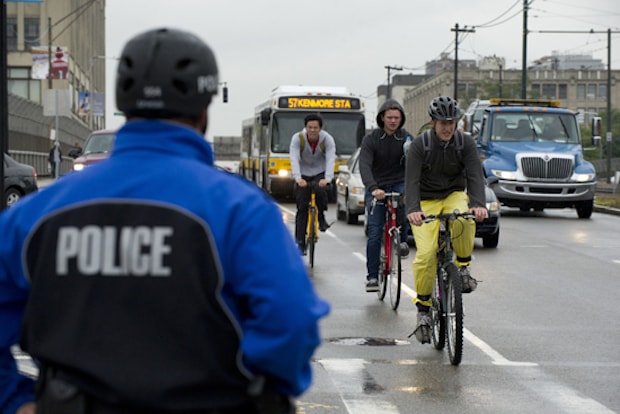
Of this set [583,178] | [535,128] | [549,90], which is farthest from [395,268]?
[549,90]

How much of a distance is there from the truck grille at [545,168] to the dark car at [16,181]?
10463 millimetres

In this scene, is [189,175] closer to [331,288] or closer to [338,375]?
[338,375]

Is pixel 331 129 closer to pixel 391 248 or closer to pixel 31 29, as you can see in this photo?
pixel 391 248

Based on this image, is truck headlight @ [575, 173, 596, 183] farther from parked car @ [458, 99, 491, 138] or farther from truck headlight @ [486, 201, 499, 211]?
truck headlight @ [486, 201, 499, 211]

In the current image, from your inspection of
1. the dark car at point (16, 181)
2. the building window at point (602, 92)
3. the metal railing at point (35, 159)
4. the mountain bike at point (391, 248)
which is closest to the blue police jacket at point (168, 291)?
the mountain bike at point (391, 248)

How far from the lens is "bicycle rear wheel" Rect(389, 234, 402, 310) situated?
37.5 feet

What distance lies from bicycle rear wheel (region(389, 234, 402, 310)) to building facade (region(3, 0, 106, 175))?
94.2ft

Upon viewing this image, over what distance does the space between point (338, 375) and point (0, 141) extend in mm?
3555

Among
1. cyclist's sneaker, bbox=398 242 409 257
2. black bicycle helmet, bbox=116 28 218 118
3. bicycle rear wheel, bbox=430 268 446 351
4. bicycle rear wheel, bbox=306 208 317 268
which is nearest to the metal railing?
bicycle rear wheel, bbox=306 208 317 268

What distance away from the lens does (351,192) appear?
23.6m

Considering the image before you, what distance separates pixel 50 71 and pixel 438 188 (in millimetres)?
58974

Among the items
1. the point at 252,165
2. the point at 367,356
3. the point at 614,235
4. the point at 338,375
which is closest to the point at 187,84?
the point at 338,375

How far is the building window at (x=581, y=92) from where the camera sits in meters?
165

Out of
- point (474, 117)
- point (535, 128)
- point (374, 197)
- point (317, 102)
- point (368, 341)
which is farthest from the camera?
point (317, 102)
